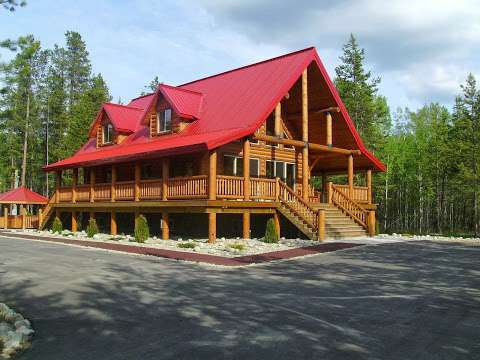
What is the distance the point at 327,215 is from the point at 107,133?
1716cm

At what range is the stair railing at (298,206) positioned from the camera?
2156cm

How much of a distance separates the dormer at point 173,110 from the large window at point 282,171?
5.36 meters

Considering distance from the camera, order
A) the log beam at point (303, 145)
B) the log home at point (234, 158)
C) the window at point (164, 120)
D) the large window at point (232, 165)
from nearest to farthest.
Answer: the log home at point (234, 158), the log beam at point (303, 145), the large window at point (232, 165), the window at point (164, 120)

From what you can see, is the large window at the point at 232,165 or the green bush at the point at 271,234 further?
the large window at the point at 232,165

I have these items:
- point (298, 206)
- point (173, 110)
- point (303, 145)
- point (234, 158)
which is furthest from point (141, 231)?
point (303, 145)

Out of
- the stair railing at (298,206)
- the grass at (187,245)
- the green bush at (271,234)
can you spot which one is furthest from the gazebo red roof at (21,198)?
the green bush at (271,234)

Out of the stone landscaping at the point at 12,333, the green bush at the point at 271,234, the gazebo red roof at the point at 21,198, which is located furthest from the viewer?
the gazebo red roof at the point at 21,198

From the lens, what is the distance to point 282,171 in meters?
28.9

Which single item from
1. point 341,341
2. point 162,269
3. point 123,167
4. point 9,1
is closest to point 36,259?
point 162,269

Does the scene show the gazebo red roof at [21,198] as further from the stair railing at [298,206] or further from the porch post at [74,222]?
the stair railing at [298,206]

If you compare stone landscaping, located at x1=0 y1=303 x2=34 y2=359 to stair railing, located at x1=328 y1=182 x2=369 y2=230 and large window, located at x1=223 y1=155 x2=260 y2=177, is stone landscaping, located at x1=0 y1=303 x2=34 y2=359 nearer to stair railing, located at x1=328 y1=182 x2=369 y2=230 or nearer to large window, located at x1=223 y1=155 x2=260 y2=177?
large window, located at x1=223 y1=155 x2=260 y2=177

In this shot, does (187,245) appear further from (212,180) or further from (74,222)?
(74,222)

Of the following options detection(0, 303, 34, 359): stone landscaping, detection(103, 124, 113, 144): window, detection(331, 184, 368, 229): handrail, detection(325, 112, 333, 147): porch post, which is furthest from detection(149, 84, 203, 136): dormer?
detection(0, 303, 34, 359): stone landscaping

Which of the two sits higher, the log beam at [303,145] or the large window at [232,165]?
the log beam at [303,145]
